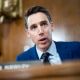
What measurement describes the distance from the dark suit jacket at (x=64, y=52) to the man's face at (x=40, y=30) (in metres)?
0.04

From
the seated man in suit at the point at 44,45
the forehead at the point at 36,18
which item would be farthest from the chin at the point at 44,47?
the forehead at the point at 36,18

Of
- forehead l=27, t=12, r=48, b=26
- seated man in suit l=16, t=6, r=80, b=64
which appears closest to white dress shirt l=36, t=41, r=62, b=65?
seated man in suit l=16, t=6, r=80, b=64

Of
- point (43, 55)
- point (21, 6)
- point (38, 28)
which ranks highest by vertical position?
point (21, 6)

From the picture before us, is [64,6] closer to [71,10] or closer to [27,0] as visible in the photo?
[71,10]

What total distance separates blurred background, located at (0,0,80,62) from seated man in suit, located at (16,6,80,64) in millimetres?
30

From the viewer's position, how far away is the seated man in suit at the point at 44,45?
85 cm

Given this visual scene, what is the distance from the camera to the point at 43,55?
0.86 metres

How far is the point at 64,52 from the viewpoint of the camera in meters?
0.86

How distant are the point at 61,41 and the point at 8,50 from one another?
0.83ft

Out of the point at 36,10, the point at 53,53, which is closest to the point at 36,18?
the point at 36,10

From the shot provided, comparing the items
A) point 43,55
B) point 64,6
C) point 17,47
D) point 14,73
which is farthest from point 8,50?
point 14,73

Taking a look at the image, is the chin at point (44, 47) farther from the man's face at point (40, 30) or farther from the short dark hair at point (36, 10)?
the short dark hair at point (36, 10)

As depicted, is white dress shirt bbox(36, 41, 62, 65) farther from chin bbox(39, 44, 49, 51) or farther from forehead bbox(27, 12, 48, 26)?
forehead bbox(27, 12, 48, 26)

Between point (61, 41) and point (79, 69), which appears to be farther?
point (61, 41)
